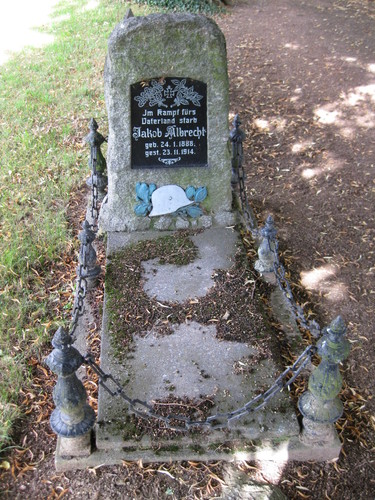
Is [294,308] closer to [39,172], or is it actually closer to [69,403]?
[69,403]

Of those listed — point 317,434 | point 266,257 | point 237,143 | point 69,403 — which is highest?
point 237,143

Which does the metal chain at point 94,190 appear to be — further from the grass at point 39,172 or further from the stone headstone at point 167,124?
the grass at point 39,172

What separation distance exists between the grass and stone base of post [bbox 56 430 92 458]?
54 cm

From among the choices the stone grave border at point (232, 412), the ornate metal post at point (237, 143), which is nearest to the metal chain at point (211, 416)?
the stone grave border at point (232, 412)

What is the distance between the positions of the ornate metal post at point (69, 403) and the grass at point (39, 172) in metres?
0.62

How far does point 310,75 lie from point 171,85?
5.86 metres

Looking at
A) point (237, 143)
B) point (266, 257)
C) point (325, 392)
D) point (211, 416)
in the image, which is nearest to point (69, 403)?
point (211, 416)

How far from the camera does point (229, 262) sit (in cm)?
465

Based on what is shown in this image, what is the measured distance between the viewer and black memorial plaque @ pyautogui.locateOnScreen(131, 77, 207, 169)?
453 cm

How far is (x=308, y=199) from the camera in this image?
622 cm

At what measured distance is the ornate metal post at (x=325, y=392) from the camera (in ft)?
9.12

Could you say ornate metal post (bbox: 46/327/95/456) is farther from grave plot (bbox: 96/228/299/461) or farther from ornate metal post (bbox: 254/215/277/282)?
ornate metal post (bbox: 254/215/277/282)

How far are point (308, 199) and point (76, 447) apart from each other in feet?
14.2

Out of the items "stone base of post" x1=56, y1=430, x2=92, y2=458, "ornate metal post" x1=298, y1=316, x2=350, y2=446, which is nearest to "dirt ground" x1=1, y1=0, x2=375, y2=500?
"stone base of post" x1=56, y1=430, x2=92, y2=458
